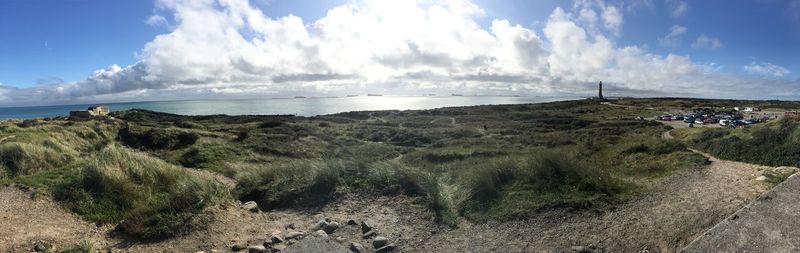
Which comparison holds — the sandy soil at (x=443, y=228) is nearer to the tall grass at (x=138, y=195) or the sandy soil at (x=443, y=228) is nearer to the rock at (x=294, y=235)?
the tall grass at (x=138, y=195)

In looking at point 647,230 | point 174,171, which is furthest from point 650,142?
point 174,171

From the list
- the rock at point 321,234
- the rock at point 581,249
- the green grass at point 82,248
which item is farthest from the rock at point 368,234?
the green grass at point 82,248

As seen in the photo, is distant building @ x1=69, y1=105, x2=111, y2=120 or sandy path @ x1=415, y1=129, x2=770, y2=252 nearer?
sandy path @ x1=415, y1=129, x2=770, y2=252

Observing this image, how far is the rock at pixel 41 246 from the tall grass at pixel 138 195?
1309 mm

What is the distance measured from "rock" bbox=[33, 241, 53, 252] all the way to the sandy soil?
15 centimetres

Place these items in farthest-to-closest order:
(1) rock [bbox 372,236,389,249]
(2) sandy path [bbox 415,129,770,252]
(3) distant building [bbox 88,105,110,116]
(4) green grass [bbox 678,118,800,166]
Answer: (3) distant building [bbox 88,105,110,116] → (4) green grass [bbox 678,118,800,166] → (1) rock [bbox 372,236,389,249] → (2) sandy path [bbox 415,129,770,252]

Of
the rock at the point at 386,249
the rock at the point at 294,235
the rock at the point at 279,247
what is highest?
the rock at the point at 294,235

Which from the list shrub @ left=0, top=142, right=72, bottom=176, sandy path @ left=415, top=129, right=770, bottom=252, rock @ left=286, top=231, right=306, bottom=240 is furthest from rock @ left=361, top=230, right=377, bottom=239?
shrub @ left=0, top=142, right=72, bottom=176

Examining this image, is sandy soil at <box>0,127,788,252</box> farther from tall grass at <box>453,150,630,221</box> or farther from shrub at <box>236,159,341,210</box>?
shrub at <box>236,159,341,210</box>

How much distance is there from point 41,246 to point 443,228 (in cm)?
751

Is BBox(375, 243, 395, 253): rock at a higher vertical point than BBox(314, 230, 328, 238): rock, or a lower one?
lower

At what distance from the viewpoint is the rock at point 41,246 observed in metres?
7.69

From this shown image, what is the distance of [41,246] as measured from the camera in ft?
25.4

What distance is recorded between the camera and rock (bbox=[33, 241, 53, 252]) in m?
7.69
